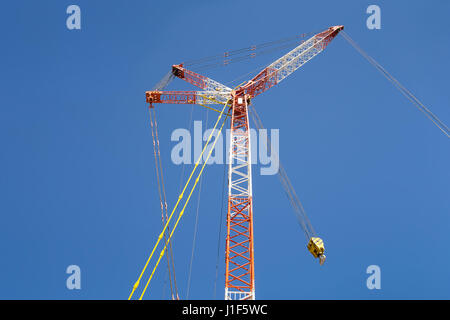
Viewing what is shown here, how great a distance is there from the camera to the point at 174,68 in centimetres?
3816

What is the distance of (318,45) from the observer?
37.6 meters
